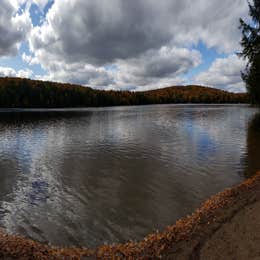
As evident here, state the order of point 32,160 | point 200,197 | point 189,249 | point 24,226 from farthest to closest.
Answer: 1. point 32,160
2. point 200,197
3. point 24,226
4. point 189,249

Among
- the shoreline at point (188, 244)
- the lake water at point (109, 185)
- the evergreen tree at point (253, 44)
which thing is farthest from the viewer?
the evergreen tree at point (253, 44)

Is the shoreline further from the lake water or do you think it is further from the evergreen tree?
the evergreen tree

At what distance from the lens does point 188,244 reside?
21.2ft

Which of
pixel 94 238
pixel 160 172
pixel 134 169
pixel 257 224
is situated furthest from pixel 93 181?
pixel 257 224

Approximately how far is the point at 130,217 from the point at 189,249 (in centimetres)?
367

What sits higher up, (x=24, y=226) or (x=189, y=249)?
(x=189, y=249)

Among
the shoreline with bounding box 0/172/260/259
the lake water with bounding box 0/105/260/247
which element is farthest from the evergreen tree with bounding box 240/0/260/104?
the shoreline with bounding box 0/172/260/259

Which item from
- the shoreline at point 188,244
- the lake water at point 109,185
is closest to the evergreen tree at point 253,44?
Result: the lake water at point 109,185

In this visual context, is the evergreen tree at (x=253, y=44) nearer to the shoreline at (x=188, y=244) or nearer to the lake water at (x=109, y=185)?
the lake water at (x=109, y=185)

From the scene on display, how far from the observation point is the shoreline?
6031 mm

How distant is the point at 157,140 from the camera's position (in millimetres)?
26891

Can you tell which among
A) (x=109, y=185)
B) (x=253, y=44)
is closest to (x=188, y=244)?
(x=109, y=185)

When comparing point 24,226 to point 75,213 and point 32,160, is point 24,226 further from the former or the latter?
point 32,160

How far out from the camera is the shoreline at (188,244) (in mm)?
6031
